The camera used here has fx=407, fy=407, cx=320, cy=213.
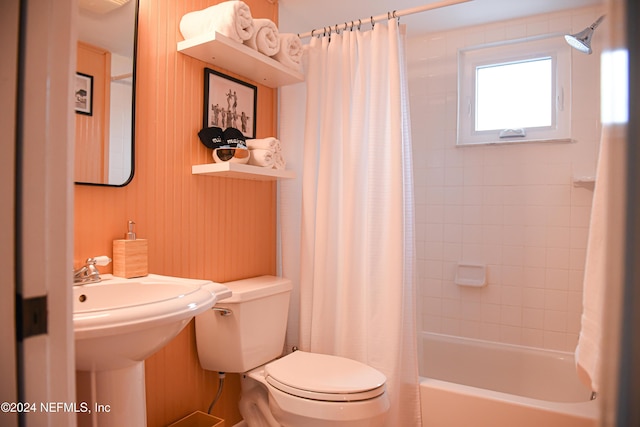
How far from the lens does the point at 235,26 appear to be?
1.67m

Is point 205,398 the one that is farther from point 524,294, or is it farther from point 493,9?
point 493,9

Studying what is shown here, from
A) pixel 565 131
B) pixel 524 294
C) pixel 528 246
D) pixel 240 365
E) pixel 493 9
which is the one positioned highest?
pixel 493 9

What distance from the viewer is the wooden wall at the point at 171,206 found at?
149 cm

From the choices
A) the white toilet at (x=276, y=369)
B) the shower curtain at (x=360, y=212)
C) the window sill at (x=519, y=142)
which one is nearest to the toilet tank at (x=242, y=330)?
the white toilet at (x=276, y=369)

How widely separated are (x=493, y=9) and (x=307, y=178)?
1490 millimetres

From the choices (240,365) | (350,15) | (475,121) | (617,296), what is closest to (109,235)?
(240,365)

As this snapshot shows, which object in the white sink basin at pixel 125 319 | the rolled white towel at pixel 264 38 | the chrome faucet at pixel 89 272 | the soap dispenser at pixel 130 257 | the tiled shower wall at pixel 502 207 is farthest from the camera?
the tiled shower wall at pixel 502 207

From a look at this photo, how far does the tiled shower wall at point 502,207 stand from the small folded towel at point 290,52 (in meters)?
1.04

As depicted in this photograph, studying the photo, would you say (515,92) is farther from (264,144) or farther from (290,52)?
(264,144)

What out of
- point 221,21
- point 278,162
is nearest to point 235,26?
point 221,21

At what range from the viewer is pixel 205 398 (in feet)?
5.98

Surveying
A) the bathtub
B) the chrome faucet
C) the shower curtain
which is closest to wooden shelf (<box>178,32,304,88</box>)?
the shower curtain

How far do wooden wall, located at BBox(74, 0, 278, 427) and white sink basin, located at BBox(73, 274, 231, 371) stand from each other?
0.19 m

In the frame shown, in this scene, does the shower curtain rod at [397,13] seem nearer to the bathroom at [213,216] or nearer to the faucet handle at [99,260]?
the bathroom at [213,216]
